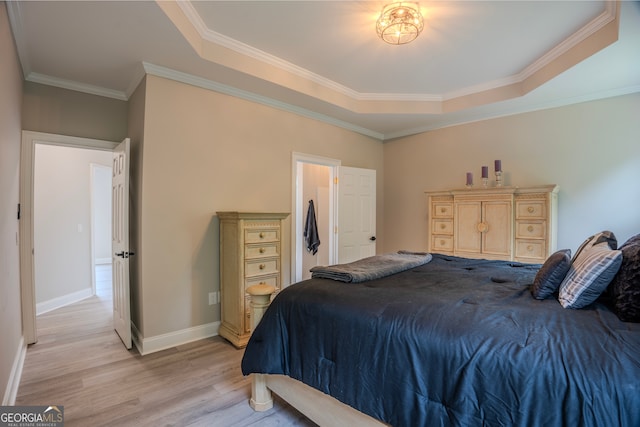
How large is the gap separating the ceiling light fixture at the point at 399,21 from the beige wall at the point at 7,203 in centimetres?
245

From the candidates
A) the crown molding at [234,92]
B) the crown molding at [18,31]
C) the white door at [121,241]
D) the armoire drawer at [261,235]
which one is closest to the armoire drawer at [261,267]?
the armoire drawer at [261,235]

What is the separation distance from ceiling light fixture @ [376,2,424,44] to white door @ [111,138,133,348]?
8.15ft

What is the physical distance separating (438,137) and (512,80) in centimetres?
126

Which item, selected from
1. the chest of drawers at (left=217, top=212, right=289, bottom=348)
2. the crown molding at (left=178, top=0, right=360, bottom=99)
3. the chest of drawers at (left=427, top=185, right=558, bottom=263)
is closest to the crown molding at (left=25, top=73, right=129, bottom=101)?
the crown molding at (left=178, top=0, right=360, bottom=99)

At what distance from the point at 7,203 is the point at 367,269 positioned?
252cm

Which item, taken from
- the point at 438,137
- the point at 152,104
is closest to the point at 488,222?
the point at 438,137

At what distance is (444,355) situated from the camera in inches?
46.7

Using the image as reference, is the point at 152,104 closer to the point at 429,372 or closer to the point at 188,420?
the point at 188,420

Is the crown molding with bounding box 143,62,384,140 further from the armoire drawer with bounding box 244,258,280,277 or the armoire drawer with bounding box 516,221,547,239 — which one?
the armoire drawer with bounding box 516,221,547,239

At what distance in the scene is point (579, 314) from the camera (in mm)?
1281

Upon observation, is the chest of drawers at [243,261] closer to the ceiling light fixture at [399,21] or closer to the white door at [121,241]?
the white door at [121,241]

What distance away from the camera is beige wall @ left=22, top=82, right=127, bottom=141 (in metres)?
2.91

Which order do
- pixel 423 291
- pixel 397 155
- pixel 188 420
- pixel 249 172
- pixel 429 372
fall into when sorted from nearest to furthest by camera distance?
pixel 429 372 < pixel 423 291 < pixel 188 420 < pixel 249 172 < pixel 397 155

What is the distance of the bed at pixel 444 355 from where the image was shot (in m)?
0.96
